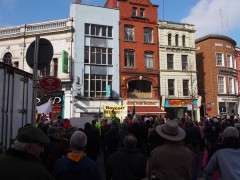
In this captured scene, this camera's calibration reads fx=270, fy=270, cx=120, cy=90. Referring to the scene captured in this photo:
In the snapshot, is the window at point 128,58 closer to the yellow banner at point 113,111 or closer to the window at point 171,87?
the window at point 171,87

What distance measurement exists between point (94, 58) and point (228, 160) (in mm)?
25136

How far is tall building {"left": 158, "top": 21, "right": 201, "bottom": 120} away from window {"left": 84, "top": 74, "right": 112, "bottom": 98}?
6.48 metres

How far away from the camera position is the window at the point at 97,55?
28.0m

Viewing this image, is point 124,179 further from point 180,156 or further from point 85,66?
point 85,66

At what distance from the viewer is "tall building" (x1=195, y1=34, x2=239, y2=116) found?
3353cm

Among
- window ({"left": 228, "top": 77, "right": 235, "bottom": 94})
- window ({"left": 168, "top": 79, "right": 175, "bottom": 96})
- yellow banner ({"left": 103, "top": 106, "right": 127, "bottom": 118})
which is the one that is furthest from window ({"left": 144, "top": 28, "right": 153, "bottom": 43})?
window ({"left": 228, "top": 77, "right": 235, "bottom": 94})

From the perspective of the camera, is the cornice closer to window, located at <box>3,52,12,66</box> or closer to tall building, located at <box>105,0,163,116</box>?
window, located at <box>3,52,12,66</box>

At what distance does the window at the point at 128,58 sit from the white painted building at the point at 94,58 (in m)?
1.02

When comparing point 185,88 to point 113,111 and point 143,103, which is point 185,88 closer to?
point 143,103

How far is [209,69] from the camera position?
113 ft

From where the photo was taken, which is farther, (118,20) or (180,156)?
(118,20)

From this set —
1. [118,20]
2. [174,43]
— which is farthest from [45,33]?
[174,43]

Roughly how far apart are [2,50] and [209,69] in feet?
81.2

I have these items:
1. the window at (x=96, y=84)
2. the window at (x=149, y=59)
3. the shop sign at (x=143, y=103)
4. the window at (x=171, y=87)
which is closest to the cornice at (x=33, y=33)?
the window at (x=96, y=84)
